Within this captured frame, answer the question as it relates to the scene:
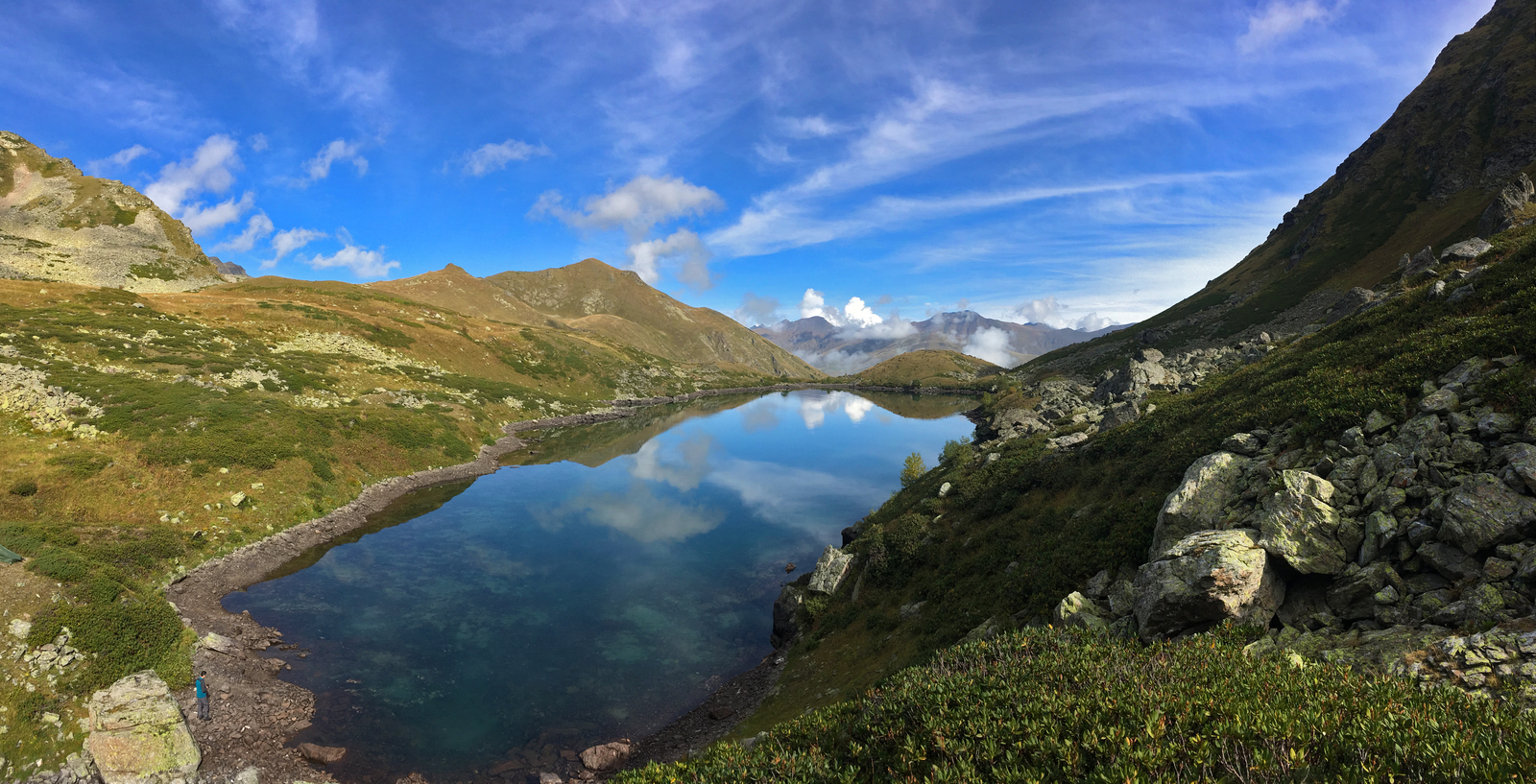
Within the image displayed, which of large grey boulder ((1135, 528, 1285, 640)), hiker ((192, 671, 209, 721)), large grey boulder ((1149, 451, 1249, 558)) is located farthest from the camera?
hiker ((192, 671, 209, 721))

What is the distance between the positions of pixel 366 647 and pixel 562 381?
12305cm

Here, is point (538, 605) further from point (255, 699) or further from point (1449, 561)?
point (1449, 561)

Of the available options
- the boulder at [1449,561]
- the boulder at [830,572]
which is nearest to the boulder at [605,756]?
the boulder at [830,572]

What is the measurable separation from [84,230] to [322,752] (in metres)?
179

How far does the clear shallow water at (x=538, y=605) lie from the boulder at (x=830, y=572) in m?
4.47

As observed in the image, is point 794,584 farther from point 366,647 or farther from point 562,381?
point 562,381

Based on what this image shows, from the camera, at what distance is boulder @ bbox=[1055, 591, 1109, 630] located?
53.7ft

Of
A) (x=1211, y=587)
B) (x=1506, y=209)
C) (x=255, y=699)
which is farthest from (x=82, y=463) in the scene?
(x=1506, y=209)

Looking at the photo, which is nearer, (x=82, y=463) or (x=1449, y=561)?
(x=1449, y=561)

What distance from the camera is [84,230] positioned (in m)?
121

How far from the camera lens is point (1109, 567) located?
19.5 m

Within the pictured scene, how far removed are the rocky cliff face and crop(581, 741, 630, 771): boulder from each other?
160m

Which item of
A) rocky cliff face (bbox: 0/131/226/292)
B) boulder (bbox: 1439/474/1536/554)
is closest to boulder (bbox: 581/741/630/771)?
boulder (bbox: 1439/474/1536/554)

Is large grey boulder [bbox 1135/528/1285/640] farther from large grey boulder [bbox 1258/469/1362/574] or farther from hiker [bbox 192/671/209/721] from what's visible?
hiker [bbox 192/671/209/721]
